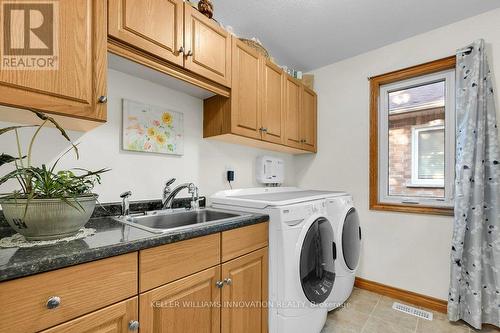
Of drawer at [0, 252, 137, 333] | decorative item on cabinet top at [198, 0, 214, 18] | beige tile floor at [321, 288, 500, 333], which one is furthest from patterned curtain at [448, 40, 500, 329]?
drawer at [0, 252, 137, 333]

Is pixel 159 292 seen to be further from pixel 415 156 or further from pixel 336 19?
pixel 415 156

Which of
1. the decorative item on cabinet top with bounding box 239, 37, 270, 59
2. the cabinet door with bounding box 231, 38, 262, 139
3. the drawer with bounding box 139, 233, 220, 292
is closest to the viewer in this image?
the drawer with bounding box 139, 233, 220, 292

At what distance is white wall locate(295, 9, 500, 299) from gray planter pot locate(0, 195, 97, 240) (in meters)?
2.34

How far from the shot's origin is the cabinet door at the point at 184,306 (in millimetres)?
906

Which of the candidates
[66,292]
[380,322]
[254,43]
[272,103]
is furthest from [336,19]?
[380,322]

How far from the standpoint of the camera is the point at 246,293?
51.8 inches

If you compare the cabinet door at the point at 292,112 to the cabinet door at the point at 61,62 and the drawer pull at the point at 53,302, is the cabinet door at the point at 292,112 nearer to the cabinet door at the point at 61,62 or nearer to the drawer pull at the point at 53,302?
the cabinet door at the point at 61,62

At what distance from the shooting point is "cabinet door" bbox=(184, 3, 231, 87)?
1.37 meters

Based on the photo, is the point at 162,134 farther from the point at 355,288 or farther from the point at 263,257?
the point at 355,288

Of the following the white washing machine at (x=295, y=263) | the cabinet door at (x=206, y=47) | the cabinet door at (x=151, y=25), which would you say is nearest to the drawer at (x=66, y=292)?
the white washing machine at (x=295, y=263)

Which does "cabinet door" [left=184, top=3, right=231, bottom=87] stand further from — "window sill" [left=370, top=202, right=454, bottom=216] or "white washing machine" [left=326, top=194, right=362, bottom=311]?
"window sill" [left=370, top=202, right=454, bottom=216]

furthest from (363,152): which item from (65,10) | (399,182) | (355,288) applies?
(65,10)

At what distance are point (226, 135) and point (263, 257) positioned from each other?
90cm

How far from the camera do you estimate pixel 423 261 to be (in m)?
2.05
